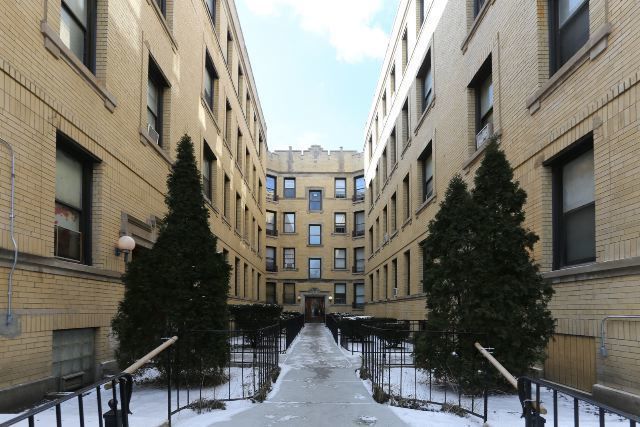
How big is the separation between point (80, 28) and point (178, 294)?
4.99 metres

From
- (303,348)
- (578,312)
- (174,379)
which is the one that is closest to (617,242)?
(578,312)

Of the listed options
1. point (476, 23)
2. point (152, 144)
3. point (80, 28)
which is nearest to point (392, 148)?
point (476, 23)

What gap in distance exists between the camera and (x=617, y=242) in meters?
7.15

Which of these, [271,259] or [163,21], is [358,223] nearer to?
[271,259]

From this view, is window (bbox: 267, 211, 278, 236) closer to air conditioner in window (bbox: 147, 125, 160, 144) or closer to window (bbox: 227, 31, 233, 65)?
window (bbox: 227, 31, 233, 65)

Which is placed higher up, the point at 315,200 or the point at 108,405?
the point at 315,200

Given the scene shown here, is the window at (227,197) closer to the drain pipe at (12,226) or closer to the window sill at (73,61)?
the window sill at (73,61)

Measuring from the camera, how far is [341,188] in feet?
154

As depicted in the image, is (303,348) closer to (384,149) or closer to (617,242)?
(617,242)

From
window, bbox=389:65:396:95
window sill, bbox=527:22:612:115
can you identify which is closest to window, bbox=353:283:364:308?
window, bbox=389:65:396:95

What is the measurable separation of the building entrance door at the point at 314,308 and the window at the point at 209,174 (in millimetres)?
26618

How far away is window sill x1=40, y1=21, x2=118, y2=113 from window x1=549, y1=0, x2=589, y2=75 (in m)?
8.04

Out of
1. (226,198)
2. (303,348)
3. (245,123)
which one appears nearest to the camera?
(303,348)

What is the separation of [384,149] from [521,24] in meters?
18.9
